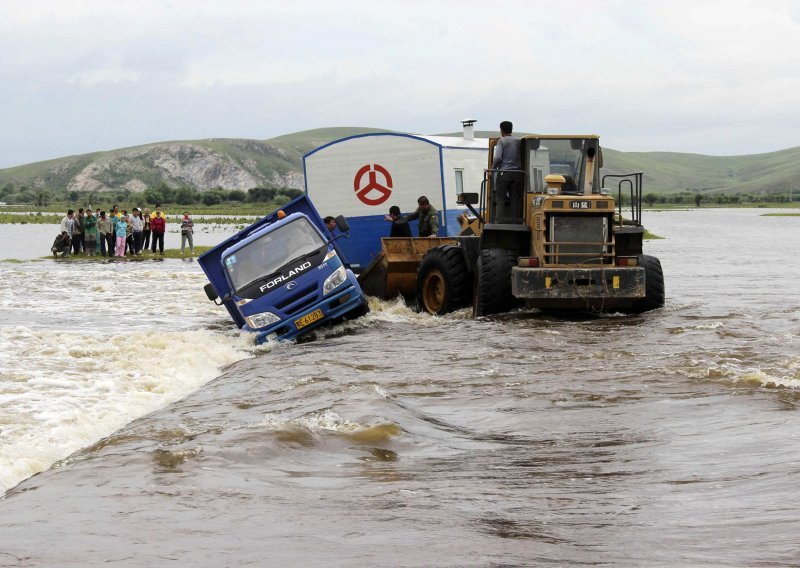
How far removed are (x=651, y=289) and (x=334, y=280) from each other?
16.0ft

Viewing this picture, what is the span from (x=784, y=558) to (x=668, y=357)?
7.10 meters

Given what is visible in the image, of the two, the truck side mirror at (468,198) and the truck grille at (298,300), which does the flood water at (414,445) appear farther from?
the truck side mirror at (468,198)

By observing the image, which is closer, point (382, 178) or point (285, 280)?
point (285, 280)

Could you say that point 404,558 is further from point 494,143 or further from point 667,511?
point 494,143

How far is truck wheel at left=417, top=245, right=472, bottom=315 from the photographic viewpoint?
16812 mm

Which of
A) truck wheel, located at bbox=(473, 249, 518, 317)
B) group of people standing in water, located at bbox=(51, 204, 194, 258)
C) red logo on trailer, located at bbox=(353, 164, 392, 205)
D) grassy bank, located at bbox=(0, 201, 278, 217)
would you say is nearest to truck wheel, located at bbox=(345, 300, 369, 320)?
truck wheel, located at bbox=(473, 249, 518, 317)

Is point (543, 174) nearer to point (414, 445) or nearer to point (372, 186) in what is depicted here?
point (372, 186)

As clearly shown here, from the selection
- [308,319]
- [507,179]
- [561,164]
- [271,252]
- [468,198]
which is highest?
[561,164]

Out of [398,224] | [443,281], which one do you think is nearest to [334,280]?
[443,281]

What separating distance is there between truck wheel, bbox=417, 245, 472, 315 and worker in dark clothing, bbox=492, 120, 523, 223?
99 cm

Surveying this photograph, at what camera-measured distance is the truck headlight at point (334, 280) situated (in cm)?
1537

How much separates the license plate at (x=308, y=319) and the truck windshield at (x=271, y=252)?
0.87 meters

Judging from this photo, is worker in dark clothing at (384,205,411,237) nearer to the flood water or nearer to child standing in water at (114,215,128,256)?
the flood water

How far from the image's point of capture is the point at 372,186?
22188mm
